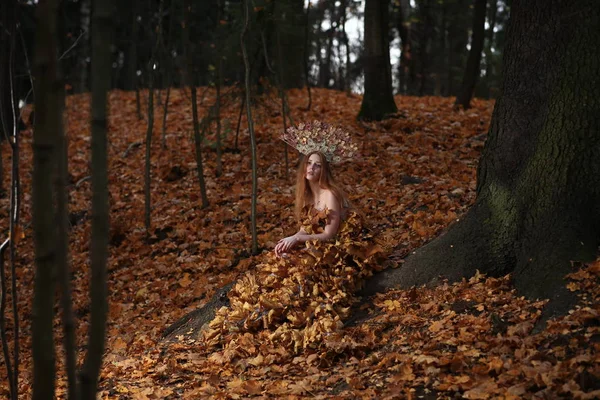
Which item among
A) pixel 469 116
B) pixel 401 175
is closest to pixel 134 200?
pixel 401 175

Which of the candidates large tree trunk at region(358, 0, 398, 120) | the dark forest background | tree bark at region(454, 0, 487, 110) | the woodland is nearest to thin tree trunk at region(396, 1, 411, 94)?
the dark forest background

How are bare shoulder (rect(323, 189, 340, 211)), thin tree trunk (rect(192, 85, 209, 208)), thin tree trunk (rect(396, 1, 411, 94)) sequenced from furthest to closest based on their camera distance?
thin tree trunk (rect(396, 1, 411, 94))
thin tree trunk (rect(192, 85, 209, 208))
bare shoulder (rect(323, 189, 340, 211))

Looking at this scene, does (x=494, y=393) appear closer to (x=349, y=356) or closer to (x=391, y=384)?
(x=391, y=384)

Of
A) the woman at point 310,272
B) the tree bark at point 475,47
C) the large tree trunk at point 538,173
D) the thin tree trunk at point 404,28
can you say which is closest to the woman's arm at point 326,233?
the woman at point 310,272

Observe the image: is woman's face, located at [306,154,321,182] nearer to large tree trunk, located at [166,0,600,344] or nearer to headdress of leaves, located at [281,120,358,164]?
headdress of leaves, located at [281,120,358,164]

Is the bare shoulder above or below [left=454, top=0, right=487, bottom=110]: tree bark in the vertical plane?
below

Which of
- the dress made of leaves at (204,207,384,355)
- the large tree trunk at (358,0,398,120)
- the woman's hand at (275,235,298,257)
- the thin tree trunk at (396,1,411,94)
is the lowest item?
the dress made of leaves at (204,207,384,355)

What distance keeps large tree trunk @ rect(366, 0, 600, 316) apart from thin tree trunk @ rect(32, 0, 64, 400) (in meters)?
3.03

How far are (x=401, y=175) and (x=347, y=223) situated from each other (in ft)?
10.9

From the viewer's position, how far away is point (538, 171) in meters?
4.47

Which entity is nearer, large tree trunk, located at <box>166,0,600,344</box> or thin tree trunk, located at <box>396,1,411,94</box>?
large tree trunk, located at <box>166,0,600,344</box>

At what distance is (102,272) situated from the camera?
2451 mm

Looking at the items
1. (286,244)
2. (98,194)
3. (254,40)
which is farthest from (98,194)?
(254,40)

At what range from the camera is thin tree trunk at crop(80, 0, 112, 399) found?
2400mm
